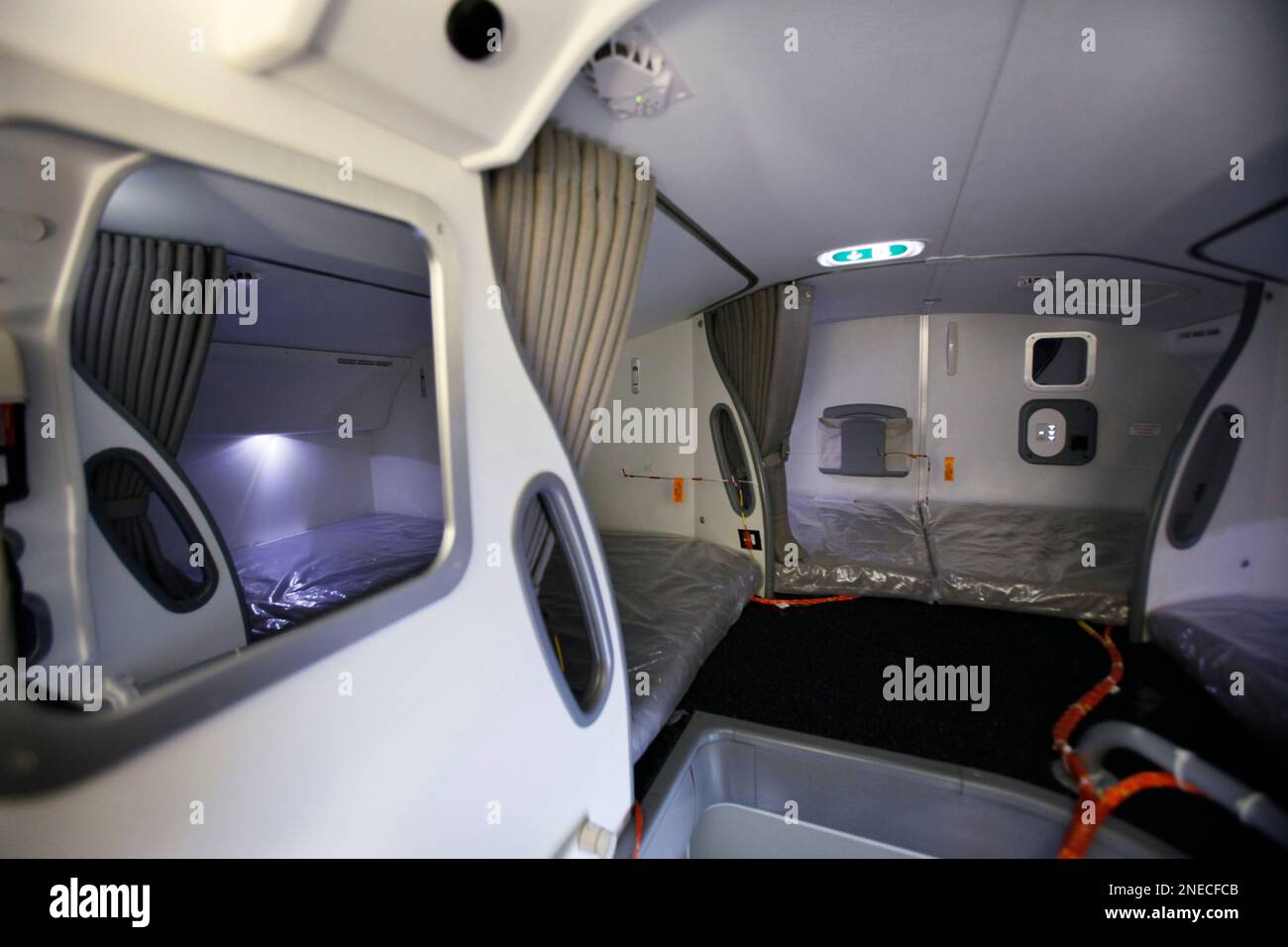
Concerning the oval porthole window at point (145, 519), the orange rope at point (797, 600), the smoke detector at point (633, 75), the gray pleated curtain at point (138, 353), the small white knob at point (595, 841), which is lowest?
the small white knob at point (595, 841)

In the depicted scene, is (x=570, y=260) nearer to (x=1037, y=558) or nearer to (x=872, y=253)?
(x=872, y=253)

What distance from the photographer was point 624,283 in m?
1.46

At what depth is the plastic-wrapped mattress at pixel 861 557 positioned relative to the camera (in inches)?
126

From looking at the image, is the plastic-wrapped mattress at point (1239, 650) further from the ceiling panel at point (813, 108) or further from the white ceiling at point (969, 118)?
the ceiling panel at point (813, 108)

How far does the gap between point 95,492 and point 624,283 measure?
77.1 inches

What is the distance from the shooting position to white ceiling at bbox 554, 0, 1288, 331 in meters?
1.01

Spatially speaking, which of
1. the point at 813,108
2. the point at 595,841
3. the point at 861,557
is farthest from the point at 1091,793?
the point at 813,108

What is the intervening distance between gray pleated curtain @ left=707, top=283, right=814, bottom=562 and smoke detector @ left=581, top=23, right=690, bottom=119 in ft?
6.78

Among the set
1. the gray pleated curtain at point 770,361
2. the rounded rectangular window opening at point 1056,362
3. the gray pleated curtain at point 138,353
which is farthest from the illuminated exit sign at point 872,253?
the gray pleated curtain at point 138,353

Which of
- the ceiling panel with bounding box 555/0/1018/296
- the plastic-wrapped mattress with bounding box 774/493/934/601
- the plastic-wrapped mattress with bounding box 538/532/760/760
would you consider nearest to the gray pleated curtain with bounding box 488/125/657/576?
the ceiling panel with bounding box 555/0/1018/296

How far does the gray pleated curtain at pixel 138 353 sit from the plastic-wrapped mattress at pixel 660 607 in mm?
1616

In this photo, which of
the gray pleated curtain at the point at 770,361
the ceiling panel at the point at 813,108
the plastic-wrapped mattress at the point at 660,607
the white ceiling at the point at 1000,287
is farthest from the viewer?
the gray pleated curtain at the point at 770,361
